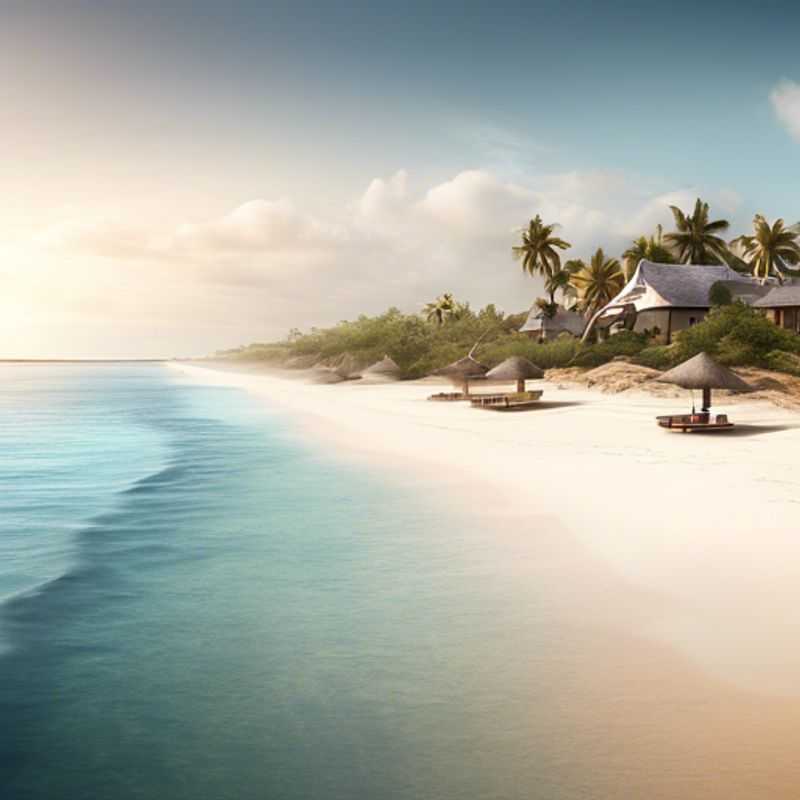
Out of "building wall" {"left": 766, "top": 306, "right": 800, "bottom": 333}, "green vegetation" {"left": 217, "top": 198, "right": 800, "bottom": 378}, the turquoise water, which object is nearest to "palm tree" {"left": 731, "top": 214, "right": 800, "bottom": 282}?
"green vegetation" {"left": 217, "top": 198, "right": 800, "bottom": 378}

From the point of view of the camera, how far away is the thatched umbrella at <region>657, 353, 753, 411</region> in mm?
19109

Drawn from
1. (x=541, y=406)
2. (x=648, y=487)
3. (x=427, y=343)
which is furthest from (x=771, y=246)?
(x=648, y=487)

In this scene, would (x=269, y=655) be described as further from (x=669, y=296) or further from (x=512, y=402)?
(x=669, y=296)

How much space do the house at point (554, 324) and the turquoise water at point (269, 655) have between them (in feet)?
179

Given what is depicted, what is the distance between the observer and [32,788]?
491 centimetres

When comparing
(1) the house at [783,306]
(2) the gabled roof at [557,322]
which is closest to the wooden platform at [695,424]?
(1) the house at [783,306]

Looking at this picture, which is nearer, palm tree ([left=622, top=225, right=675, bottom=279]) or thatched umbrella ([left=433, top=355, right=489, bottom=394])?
thatched umbrella ([left=433, top=355, right=489, bottom=394])

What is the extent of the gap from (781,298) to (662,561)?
42.4 meters

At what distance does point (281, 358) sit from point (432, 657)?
347ft

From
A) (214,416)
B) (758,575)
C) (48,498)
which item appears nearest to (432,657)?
(758,575)

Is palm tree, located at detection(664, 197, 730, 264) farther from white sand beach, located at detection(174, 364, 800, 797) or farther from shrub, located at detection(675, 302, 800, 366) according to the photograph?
Answer: white sand beach, located at detection(174, 364, 800, 797)

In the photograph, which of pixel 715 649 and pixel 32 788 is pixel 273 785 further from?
pixel 715 649

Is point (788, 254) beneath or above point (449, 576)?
above

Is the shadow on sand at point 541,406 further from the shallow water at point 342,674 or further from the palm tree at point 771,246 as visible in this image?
the palm tree at point 771,246
